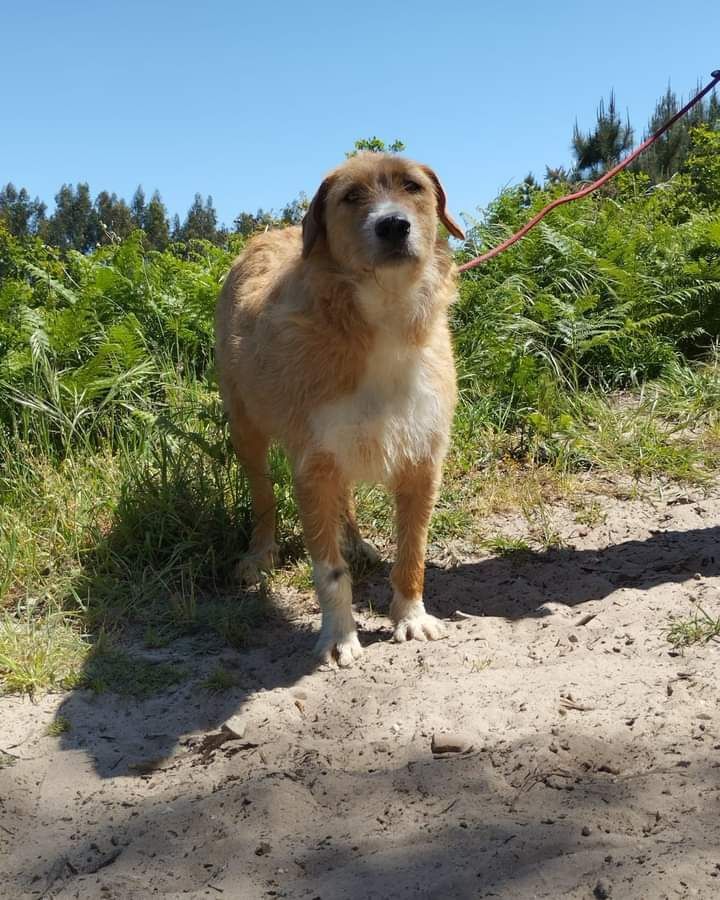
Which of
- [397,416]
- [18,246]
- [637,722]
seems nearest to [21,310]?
[18,246]

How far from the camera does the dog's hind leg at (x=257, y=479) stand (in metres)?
4.82

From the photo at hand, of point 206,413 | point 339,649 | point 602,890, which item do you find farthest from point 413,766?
point 206,413

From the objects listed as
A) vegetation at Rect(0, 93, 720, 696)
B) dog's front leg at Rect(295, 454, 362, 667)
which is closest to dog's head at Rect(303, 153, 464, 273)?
dog's front leg at Rect(295, 454, 362, 667)

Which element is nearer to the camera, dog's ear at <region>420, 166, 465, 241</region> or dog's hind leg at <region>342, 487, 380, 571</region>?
dog's ear at <region>420, 166, 465, 241</region>

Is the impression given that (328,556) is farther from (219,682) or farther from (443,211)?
(443,211)

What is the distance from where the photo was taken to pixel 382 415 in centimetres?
367

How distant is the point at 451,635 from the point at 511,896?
1.83 m

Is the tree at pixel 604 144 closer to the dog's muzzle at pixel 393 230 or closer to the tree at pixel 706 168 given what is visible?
the tree at pixel 706 168

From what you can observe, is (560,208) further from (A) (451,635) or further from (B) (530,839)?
(B) (530,839)

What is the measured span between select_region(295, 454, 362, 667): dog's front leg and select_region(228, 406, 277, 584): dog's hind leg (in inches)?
35.7

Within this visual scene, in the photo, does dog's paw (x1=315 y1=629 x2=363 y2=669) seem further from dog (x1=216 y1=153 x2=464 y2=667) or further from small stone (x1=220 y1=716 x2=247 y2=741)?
small stone (x1=220 y1=716 x2=247 y2=741)

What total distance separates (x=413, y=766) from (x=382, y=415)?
141 cm

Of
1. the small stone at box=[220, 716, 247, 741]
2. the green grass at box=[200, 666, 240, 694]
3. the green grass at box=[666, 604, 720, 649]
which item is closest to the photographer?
the small stone at box=[220, 716, 247, 741]

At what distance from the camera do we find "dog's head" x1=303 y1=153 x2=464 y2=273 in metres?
3.36
